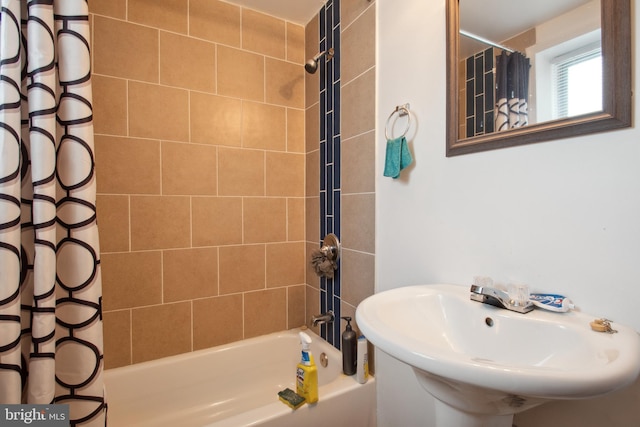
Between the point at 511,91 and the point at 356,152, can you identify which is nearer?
the point at 511,91

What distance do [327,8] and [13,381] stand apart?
199cm

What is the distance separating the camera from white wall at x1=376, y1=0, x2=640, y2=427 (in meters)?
0.63

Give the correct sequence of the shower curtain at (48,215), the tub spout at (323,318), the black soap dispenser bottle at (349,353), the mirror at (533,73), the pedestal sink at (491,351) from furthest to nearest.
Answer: the tub spout at (323,318) < the black soap dispenser bottle at (349,353) < the shower curtain at (48,215) < the mirror at (533,73) < the pedestal sink at (491,351)

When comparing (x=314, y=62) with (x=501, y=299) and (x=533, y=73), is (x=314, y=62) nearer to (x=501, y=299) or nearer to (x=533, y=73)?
(x=533, y=73)

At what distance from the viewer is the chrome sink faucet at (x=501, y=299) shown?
0.72 metres

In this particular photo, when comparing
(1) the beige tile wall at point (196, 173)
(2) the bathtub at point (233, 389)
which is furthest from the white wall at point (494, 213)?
(1) the beige tile wall at point (196, 173)

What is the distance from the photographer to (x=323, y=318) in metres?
1.56

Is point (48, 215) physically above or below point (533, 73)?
below

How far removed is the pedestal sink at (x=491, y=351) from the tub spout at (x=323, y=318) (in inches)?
29.5

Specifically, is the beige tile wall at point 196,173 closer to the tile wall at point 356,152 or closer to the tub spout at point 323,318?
the tub spout at point 323,318

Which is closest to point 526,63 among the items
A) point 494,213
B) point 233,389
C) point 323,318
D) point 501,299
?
point 494,213

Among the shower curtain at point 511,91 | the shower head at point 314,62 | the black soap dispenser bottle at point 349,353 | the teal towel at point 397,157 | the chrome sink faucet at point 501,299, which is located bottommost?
the black soap dispenser bottle at point 349,353

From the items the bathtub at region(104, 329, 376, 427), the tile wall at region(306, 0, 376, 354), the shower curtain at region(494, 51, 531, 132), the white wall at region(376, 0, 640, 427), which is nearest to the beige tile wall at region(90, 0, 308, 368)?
the bathtub at region(104, 329, 376, 427)

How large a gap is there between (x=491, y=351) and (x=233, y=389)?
4.64 ft
